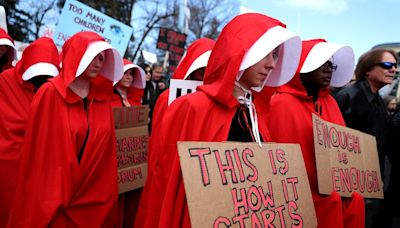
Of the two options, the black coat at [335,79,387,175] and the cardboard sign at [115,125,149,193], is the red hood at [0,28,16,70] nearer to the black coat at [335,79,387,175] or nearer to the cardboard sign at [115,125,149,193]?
the cardboard sign at [115,125,149,193]

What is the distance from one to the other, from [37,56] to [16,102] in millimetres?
521

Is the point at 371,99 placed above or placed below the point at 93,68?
below

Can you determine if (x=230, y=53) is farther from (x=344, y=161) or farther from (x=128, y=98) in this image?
(x=128, y=98)

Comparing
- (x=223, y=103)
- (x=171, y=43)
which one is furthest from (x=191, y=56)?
(x=171, y=43)

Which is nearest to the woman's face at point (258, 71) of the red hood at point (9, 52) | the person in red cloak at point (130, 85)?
the person in red cloak at point (130, 85)

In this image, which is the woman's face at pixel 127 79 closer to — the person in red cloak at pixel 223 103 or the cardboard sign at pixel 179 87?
the cardboard sign at pixel 179 87

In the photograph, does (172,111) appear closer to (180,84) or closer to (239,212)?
(239,212)

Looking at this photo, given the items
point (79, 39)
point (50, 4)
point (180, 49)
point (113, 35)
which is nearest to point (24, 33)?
point (50, 4)

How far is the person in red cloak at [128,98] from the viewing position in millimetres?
4411

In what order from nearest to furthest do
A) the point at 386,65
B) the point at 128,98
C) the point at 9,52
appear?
the point at 386,65 → the point at 9,52 → the point at 128,98

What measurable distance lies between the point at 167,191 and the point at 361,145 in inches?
71.4

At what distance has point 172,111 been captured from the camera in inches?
92.9

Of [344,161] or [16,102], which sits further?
[16,102]

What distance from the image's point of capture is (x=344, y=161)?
3098 mm
